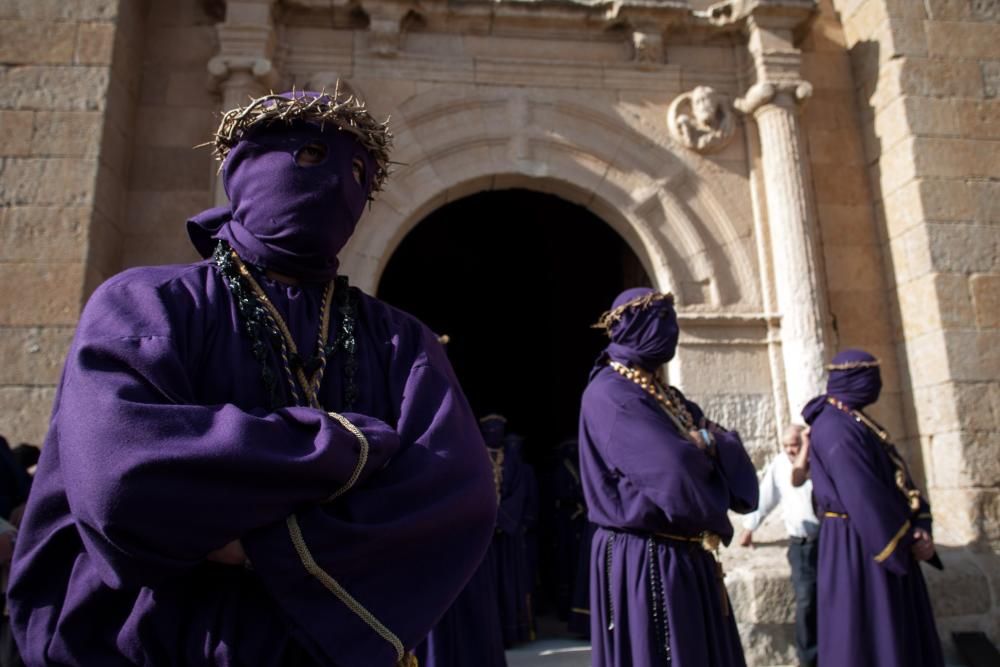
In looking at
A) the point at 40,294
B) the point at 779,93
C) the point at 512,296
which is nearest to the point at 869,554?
the point at 779,93

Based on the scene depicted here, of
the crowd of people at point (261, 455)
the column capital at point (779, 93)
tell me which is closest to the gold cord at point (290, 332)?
the crowd of people at point (261, 455)

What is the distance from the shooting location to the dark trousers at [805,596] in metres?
4.86

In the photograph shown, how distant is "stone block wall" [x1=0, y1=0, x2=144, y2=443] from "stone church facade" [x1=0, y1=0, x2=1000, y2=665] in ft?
0.07

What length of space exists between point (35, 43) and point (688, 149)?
4.88 meters

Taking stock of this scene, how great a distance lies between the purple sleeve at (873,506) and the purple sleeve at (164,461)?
3.31m

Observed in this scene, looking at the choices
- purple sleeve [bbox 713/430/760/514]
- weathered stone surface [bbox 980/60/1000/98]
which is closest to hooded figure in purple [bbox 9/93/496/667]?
purple sleeve [bbox 713/430/760/514]

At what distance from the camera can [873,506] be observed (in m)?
3.89

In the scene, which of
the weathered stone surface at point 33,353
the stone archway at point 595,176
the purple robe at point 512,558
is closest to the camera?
the weathered stone surface at point 33,353

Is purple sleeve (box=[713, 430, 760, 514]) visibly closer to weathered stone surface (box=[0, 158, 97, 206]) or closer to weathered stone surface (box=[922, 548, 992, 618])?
weathered stone surface (box=[922, 548, 992, 618])

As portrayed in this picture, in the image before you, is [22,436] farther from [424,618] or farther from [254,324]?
[424,618]

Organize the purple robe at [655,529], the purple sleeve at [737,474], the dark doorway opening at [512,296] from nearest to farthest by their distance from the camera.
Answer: the purple robe at [655,529] < the purple sleeve at [737,474] < the dark doorway opening at [512,296]

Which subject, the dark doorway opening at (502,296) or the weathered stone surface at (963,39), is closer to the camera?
the weathered stone surface at (963,39)

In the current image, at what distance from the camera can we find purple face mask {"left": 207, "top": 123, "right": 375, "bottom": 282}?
1603 mm

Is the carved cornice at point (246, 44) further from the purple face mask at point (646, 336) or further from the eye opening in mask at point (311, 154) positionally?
the eye opening in mask at point (311, 154)
